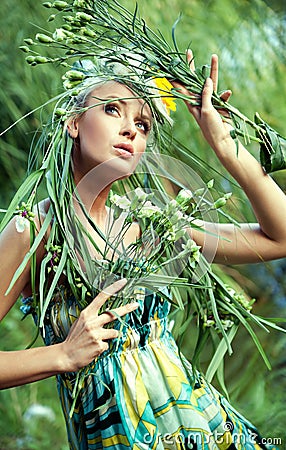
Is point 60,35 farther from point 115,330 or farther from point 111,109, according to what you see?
point 115,330

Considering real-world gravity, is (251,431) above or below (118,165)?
below

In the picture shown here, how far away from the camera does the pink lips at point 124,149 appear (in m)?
0.80

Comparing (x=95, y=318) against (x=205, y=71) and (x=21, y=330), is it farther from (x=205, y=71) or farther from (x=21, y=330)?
(x=21, y=330)

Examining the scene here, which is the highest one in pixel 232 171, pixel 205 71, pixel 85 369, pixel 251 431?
pixel 205 71

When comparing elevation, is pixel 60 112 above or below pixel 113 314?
above

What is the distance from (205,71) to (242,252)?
22 cm

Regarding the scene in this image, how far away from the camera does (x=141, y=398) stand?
797mm

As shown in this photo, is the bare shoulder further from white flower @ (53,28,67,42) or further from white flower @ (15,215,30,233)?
white flower @ (53,28,67,42)

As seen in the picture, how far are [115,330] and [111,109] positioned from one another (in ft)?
0.75

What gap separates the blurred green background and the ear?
0.83 m

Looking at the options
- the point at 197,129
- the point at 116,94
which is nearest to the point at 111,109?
the point at 116,94

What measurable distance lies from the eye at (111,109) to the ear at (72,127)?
0.04 metres

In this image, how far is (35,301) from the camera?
2.62 feet

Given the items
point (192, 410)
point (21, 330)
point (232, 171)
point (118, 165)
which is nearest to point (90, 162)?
point (118, 165)
